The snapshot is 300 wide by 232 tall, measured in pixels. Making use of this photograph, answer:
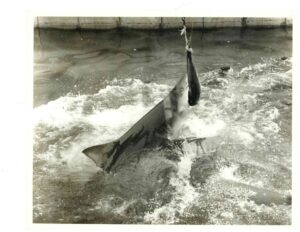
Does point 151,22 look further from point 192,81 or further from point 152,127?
point 152,127

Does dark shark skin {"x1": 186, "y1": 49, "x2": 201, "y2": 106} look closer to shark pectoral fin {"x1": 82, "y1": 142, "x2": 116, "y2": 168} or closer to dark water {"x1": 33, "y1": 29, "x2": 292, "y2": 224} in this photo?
dark water {"x1": 33, "y1": 29, "x2": 292, "y2": 224}

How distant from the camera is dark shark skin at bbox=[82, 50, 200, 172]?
188 cm

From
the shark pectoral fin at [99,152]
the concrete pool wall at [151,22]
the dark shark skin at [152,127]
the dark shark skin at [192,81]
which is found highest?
the concrete pool wall at [151,22]

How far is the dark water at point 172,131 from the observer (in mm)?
1878

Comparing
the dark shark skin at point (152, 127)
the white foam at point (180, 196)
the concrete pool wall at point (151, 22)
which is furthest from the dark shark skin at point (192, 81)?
the white foam at point (180, 196)

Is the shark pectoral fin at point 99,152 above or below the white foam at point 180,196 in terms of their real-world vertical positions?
above

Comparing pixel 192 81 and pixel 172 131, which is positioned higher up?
pixel 192 81

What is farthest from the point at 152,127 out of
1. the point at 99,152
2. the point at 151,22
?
the point at 151,22

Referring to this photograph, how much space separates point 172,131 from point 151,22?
1.51ft

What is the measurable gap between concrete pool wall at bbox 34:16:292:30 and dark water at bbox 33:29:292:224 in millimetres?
29

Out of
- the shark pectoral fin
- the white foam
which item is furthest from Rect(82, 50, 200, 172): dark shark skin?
the white foam

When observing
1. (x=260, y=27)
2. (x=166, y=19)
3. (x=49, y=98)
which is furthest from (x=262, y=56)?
(x=49, y=98)

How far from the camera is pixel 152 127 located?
1.90 meters

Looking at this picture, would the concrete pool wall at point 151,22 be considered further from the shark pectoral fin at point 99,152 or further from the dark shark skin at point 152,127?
the shark pectoral fin at point 99,152
